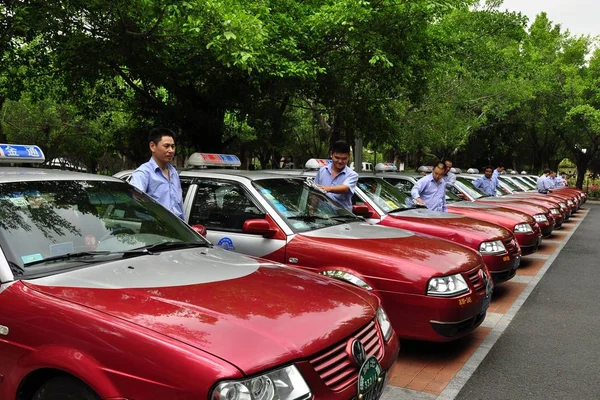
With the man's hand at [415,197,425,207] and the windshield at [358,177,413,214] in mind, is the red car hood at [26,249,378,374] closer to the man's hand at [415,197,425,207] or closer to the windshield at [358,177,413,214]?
the windshield at [358,177,413,214]

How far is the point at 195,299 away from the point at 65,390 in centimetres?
65

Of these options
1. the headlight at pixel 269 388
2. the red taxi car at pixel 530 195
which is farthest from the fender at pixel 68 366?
the red taxi car at pixel 530 195

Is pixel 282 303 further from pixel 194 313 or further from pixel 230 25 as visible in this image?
pixel 230 25

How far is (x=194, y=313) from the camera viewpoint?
7.54 ft

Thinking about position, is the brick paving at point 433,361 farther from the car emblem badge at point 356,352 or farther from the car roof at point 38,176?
the car roof at point 38,176

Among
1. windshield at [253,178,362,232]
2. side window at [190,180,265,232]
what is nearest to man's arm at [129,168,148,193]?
side window at [190,180,265,232]

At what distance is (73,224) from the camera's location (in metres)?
3.03

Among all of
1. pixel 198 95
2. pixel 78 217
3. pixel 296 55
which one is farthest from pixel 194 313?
pixel 198 95

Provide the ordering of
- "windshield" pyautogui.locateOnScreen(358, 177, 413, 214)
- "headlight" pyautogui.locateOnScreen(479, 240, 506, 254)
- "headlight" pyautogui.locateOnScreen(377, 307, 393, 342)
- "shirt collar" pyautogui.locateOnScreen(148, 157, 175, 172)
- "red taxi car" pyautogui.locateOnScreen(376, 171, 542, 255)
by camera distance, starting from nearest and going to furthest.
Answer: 1. "headlight" pyautogui.locateOnScreen(377, 307, 393, 342)
2. "shirt collar" pyautogui.locateOnScreen(148, 157, 175, 172)
3. "headlight" pyautogui.locateOnScreen(479, 240, 506, 254)
4. "windshield" pyautogui.locateOnScreen(358, 177, 413, 214)
5. "red taxi car" pyautogui.locateOnScreen(376, 171, 542, 255)

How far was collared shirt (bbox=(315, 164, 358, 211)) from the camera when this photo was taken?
6.06 m

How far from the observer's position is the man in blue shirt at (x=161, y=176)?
15.1 ft

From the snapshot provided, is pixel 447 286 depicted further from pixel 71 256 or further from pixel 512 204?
pixel 512 204

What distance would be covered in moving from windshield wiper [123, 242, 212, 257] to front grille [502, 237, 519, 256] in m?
4.15

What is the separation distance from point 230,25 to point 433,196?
3764mm
